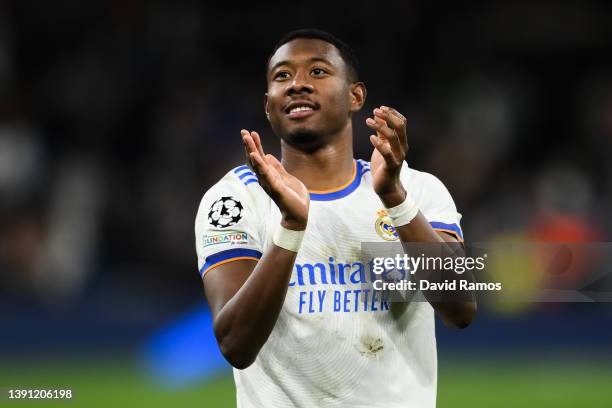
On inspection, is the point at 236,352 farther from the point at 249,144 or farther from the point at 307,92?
the point at 307,92

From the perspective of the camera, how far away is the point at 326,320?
12.7 ft

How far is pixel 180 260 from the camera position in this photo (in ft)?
43.6

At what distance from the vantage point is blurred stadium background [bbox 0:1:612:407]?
10875mm

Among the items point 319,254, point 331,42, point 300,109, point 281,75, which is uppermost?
point 331,42

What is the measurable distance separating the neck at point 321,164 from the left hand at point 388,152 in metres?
0.47

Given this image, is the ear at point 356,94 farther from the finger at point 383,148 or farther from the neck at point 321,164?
the finger at point 383,148

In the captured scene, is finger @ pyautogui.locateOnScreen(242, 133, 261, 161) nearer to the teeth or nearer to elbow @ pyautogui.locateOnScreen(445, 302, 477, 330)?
the teeth

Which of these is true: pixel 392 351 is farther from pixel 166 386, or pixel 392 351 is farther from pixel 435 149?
pixel 435 149

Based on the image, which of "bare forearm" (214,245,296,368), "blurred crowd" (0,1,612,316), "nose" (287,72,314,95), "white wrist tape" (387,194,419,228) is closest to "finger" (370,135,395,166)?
"white wrist tape" (387,194,419,228)

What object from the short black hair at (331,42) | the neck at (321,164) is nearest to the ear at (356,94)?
the short black hair at (331,42)

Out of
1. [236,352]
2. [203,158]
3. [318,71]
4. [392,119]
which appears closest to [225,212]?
[236,352]

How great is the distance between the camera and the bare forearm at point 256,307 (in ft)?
11.4

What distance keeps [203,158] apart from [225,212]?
33.0 ft

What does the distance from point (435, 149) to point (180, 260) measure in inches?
161
